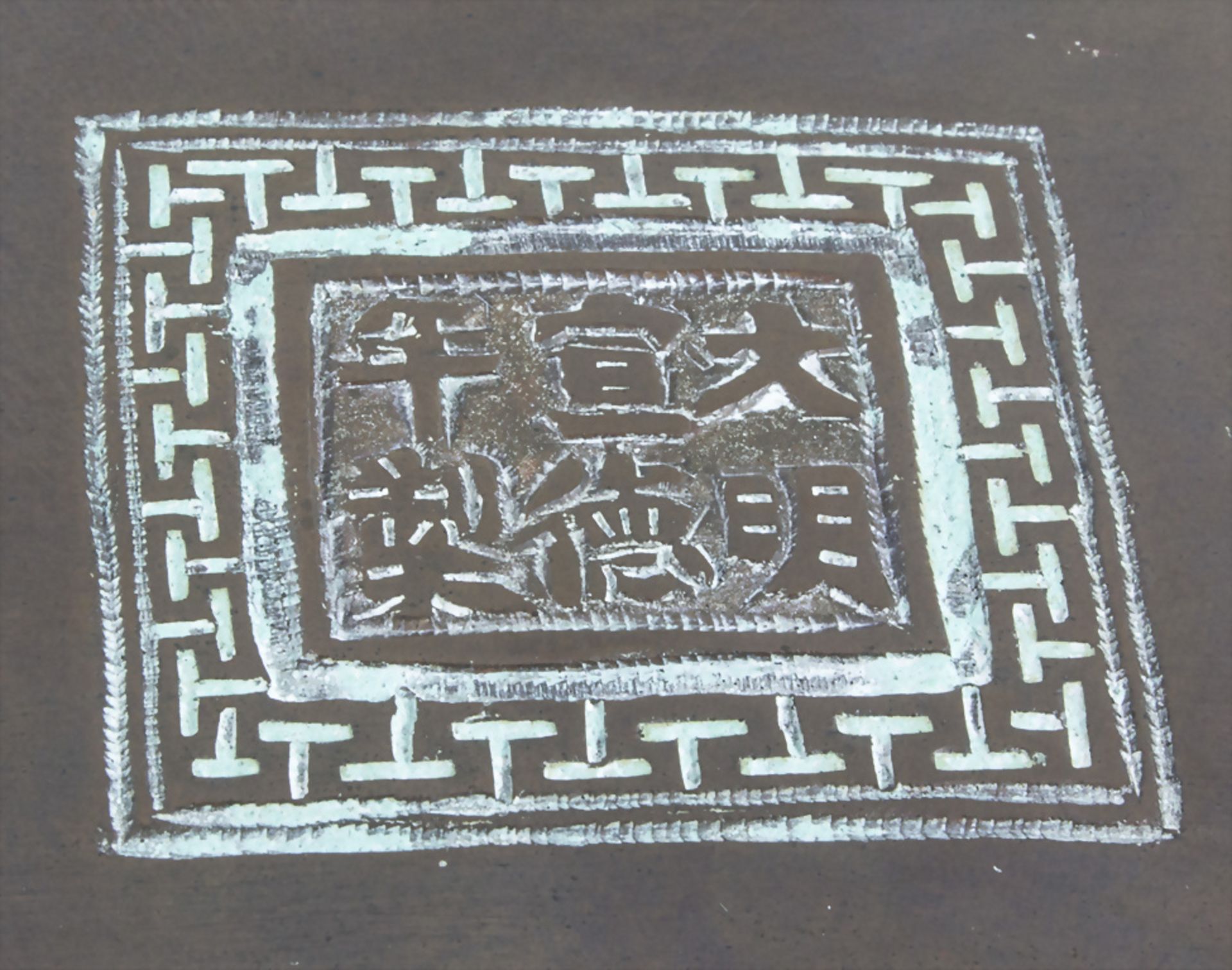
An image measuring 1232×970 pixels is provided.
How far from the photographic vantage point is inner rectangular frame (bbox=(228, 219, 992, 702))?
139cm

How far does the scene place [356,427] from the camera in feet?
4.75

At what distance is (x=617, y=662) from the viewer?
1405 mm

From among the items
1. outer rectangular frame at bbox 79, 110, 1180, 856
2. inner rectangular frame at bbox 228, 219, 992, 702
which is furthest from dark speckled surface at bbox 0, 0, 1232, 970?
inner rectangular frame at bbox 228, 219, 992, 702

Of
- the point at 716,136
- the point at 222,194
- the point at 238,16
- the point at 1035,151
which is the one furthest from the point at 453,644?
the point at 1035,151

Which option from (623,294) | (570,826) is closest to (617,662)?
(570,826)

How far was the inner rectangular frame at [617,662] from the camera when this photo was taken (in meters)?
1.39

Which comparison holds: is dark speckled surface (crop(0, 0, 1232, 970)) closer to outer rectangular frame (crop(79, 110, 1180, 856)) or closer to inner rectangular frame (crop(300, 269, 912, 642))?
outer rectangular frame (crop(79, 110, 1180, 856))

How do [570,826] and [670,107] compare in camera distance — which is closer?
[570,826]

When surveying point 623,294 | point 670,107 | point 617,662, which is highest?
point 670,107

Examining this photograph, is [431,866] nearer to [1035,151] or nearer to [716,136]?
[716,136]

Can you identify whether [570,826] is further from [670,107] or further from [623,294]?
[670,107]

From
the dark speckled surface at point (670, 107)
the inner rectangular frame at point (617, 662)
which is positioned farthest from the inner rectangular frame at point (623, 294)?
the dark speckled surface at point (670, 107)

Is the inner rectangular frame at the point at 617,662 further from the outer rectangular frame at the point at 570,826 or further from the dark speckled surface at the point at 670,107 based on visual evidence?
the dark speckled surface at the point at 670,107

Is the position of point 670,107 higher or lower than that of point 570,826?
higher
